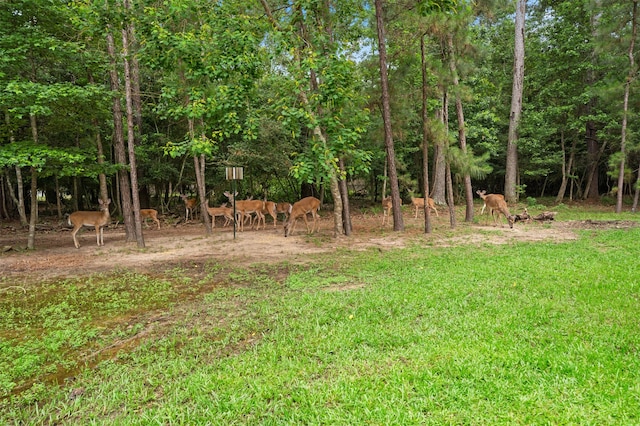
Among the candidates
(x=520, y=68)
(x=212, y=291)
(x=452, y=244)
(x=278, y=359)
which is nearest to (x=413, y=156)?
(x=520, y=68)

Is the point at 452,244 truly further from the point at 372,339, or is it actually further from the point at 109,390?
the point at 109,390

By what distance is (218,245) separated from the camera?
9.61 m

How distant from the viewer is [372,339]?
11.2ft

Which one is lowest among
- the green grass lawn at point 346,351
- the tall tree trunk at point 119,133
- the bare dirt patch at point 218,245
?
the green grass lawn at point 346,351

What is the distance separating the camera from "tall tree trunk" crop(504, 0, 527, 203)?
18031 mm

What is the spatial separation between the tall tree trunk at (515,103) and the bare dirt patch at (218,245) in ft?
23.5

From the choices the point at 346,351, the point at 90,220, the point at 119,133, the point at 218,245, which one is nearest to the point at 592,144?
the point at 218,245

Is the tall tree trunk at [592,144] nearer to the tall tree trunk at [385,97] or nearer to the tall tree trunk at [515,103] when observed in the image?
the tall tree trunk at [515,103]

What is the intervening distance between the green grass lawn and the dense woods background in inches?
150

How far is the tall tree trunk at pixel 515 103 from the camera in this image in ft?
59.2

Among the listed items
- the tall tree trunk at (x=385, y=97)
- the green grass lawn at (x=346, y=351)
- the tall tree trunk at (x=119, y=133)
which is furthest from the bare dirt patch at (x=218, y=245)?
the green grass lawn at (x=346, y=351)

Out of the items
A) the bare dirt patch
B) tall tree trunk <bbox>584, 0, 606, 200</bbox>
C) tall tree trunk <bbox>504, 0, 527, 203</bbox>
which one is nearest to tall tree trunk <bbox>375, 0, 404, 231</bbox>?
the bare dirt patch

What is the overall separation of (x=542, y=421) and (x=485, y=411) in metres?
0.33

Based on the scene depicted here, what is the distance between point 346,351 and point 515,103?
19.7m
